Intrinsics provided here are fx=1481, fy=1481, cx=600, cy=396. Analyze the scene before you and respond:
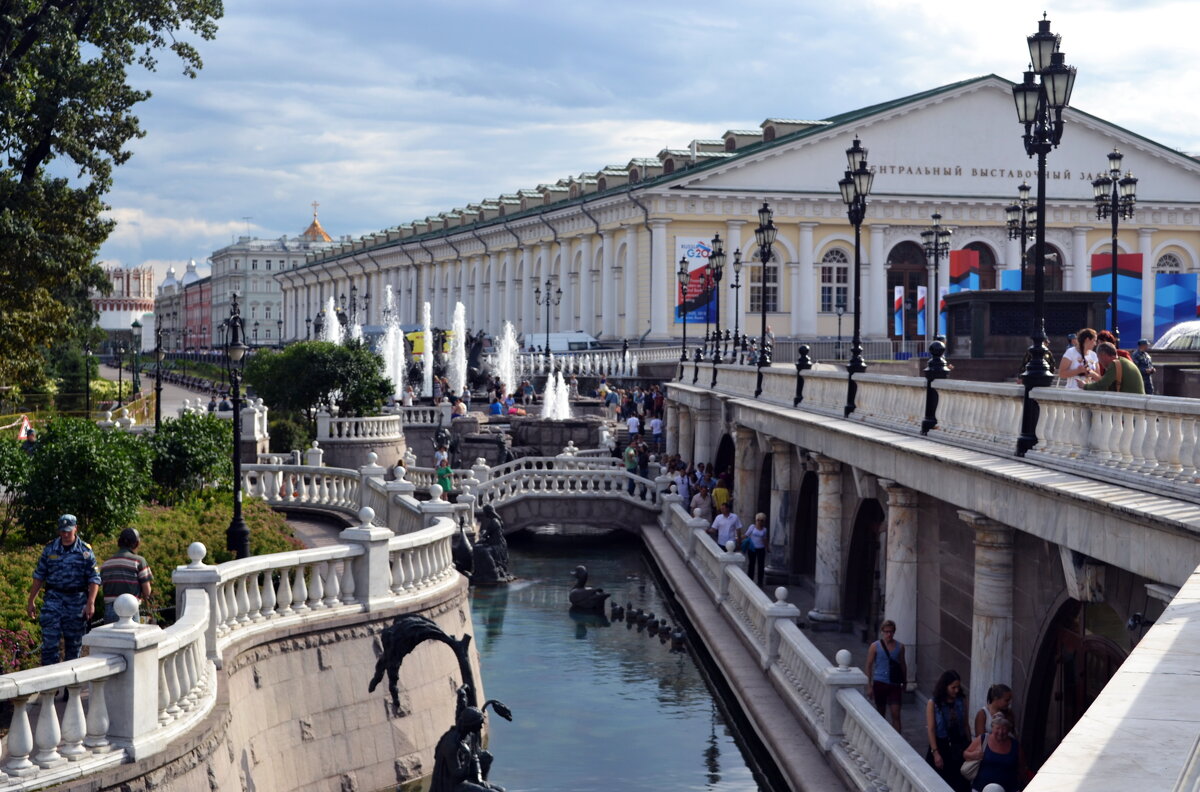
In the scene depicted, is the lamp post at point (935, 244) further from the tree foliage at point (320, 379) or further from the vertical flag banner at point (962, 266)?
the tree foliage at point (320, 379)

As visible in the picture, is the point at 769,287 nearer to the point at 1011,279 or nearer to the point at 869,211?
the point at 869,211

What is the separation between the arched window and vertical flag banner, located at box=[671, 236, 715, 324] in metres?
24.5

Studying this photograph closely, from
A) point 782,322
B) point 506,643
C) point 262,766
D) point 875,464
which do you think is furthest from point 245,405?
point 782,322

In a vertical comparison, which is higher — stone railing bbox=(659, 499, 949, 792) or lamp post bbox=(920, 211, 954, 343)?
lamp post bbox=(920, 211, 954, 343)

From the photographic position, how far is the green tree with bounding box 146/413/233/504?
70.2 feet

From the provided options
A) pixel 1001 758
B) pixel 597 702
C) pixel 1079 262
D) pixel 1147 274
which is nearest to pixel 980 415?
pixel 1001 758

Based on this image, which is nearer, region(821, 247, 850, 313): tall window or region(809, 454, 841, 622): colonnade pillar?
region(809, 454, 841, 622): colonnade pillar

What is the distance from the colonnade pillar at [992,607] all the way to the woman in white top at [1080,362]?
5.62 feet

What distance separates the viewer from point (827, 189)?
7219cm

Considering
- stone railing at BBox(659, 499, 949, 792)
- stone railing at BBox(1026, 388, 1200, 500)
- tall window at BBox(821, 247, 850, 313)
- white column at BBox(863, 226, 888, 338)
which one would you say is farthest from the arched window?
stone railing at BBox(1026, 388, 1200, 500)

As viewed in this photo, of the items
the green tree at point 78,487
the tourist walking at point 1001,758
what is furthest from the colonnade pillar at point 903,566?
the green tree at point 78,487

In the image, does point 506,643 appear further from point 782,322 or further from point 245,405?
point 782,322

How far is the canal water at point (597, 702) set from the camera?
18.3 metres

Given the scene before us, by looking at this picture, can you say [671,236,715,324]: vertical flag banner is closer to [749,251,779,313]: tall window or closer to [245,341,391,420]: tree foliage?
[749,251,779,313]: tall window
